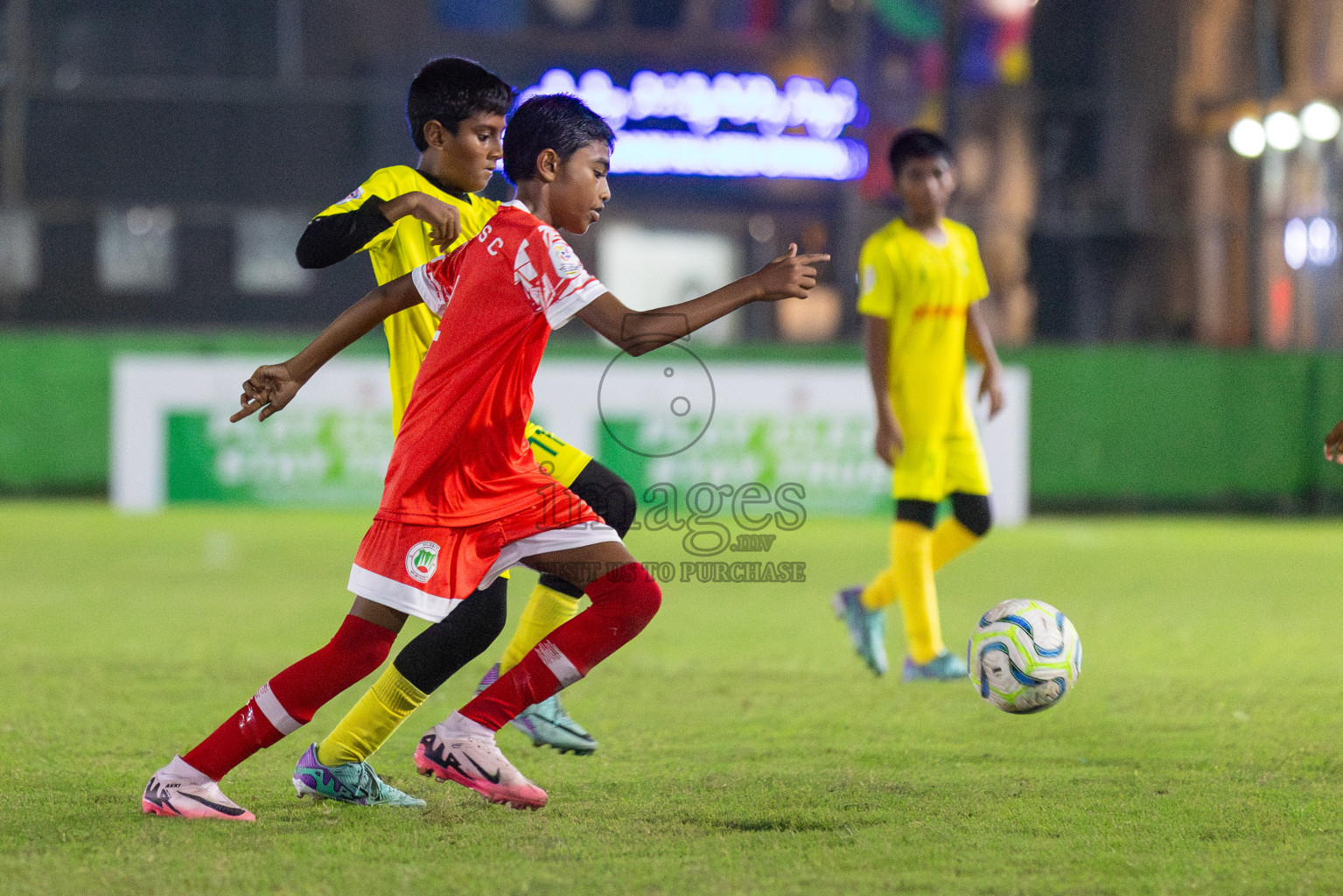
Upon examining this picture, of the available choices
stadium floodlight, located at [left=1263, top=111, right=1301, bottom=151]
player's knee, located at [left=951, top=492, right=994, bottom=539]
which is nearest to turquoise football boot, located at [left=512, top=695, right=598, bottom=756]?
player's knee, located at [left=951, top=492, right=994, bottom=539]

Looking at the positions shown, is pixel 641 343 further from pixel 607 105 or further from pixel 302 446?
pixel 607 105

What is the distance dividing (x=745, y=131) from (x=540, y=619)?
14.6 meters

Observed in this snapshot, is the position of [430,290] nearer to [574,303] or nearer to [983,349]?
[574,303]

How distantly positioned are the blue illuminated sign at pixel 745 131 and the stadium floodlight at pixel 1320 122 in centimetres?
488

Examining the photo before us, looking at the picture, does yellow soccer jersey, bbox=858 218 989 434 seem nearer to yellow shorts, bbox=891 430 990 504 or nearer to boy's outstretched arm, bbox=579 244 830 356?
yellow shorts, bbox=891 430 990 504

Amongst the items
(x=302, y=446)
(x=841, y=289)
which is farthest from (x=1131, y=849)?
(x=841, y=289)

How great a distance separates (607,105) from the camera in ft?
60.0

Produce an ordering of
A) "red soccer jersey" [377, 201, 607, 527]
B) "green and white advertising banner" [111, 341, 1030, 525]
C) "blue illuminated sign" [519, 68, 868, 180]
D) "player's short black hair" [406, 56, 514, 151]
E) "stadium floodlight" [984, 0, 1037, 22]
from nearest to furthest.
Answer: "red soccer jersey" [377, 201, 607, 527], "player's short black hair" [406, 56, 514, 151], "green and white advertising banner" [111, 341, 1030, 525], "blue illuminated sign" [519, 68, 868, 180], "stadium floodlight" [984, 0, 1037, 22]

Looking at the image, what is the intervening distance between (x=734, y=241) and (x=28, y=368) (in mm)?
7757

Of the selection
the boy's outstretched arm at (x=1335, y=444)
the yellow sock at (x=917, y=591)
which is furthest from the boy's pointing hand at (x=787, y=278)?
the yellow sock at (x=917, y=591)

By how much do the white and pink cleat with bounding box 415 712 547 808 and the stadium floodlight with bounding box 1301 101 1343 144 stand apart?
16.1m

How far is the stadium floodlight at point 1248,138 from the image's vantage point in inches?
714

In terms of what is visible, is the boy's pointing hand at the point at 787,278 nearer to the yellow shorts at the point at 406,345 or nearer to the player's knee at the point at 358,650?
the yellow shorts at the point at 406,345

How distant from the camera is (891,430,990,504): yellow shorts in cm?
600
